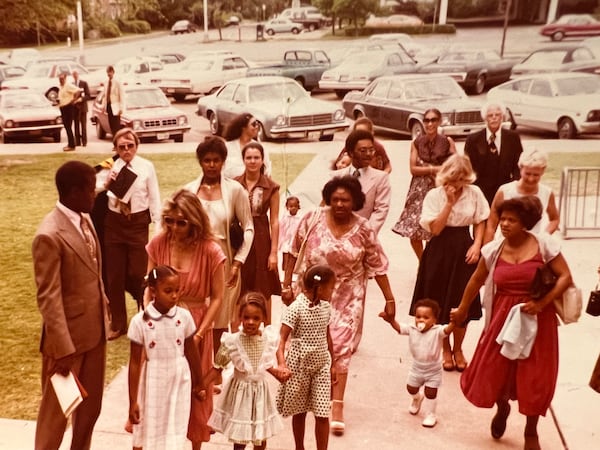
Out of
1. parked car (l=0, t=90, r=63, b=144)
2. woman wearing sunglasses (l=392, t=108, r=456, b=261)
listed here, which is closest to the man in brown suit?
woman wearing sunglasses (l=392, t=108, r=456, b=261)

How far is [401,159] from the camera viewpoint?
11977 mm

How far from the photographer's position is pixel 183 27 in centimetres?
1099

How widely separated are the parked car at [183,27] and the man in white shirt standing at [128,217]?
494 centimetres

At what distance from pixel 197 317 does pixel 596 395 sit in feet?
10.2

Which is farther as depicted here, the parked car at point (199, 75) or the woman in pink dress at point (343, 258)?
the parked car at point (199, 75)

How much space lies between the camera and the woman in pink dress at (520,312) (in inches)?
184

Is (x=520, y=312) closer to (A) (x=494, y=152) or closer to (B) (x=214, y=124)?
(A) (x=494, y=152)

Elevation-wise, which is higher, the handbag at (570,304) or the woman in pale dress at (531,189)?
the woman in pale dress at (531,189)

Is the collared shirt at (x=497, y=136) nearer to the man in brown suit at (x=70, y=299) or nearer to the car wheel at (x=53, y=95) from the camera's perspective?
the man in brown suit at (x=70, y=299)

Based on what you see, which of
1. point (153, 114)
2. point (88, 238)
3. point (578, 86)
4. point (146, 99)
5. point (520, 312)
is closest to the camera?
point (88, 238)

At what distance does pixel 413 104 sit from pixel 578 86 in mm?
2220

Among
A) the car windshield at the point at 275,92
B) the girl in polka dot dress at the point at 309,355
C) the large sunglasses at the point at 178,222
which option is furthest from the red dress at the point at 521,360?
the car windshield at the point at 275,92

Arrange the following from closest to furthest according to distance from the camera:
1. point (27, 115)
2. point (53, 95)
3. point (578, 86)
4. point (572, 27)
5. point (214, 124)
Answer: point (572, 27) < point (578, 86) < point (214, 124) < point (53, 95) < point (27, 115)

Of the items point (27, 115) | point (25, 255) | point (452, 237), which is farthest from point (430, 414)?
point (27, 115)
